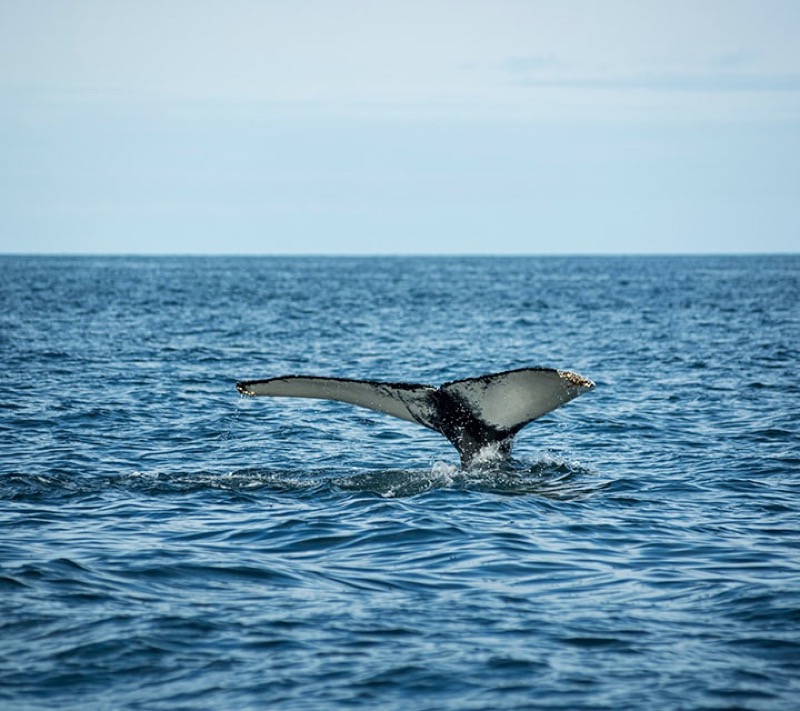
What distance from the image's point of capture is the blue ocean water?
22.3 feet

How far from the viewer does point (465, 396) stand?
401 inches

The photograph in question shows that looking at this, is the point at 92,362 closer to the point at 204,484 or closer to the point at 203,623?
the point at 204,484

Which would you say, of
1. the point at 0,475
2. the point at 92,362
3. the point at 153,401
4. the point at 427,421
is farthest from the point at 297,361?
the point at 427,421

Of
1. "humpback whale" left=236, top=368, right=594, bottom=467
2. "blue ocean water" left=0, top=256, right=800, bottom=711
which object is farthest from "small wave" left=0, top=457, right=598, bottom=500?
"humpback whale" left=236, top=368, right=594, bottom=467

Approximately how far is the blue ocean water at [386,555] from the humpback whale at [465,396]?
0.83 metres

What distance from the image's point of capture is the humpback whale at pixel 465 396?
9.49m

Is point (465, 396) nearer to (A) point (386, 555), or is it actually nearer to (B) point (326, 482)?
(A) point (386, 555)

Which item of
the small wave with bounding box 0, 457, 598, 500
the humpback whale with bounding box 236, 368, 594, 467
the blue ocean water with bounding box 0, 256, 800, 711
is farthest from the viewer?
the small wave with bounding box 0, 457, 598, 500

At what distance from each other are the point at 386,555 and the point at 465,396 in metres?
1.56

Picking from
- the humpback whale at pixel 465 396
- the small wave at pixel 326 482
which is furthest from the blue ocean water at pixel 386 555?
the humpback whale at pixel 465 396

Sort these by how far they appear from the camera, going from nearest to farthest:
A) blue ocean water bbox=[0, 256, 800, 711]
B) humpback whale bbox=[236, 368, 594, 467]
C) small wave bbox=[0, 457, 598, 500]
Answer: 1. blue ocean water bbox=[0, 256, 800, 711]
2. humpback whale bbox=[236, 368, 594, 467]
3. small wave bbox=[0, 457, 598, 500]

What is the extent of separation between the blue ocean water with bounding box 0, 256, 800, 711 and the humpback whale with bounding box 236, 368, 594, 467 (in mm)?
835

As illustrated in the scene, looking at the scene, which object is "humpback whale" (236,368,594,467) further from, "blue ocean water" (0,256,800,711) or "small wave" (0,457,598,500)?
"small wave" (0,457,598,500)

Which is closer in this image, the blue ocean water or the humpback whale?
the blue ocean water
